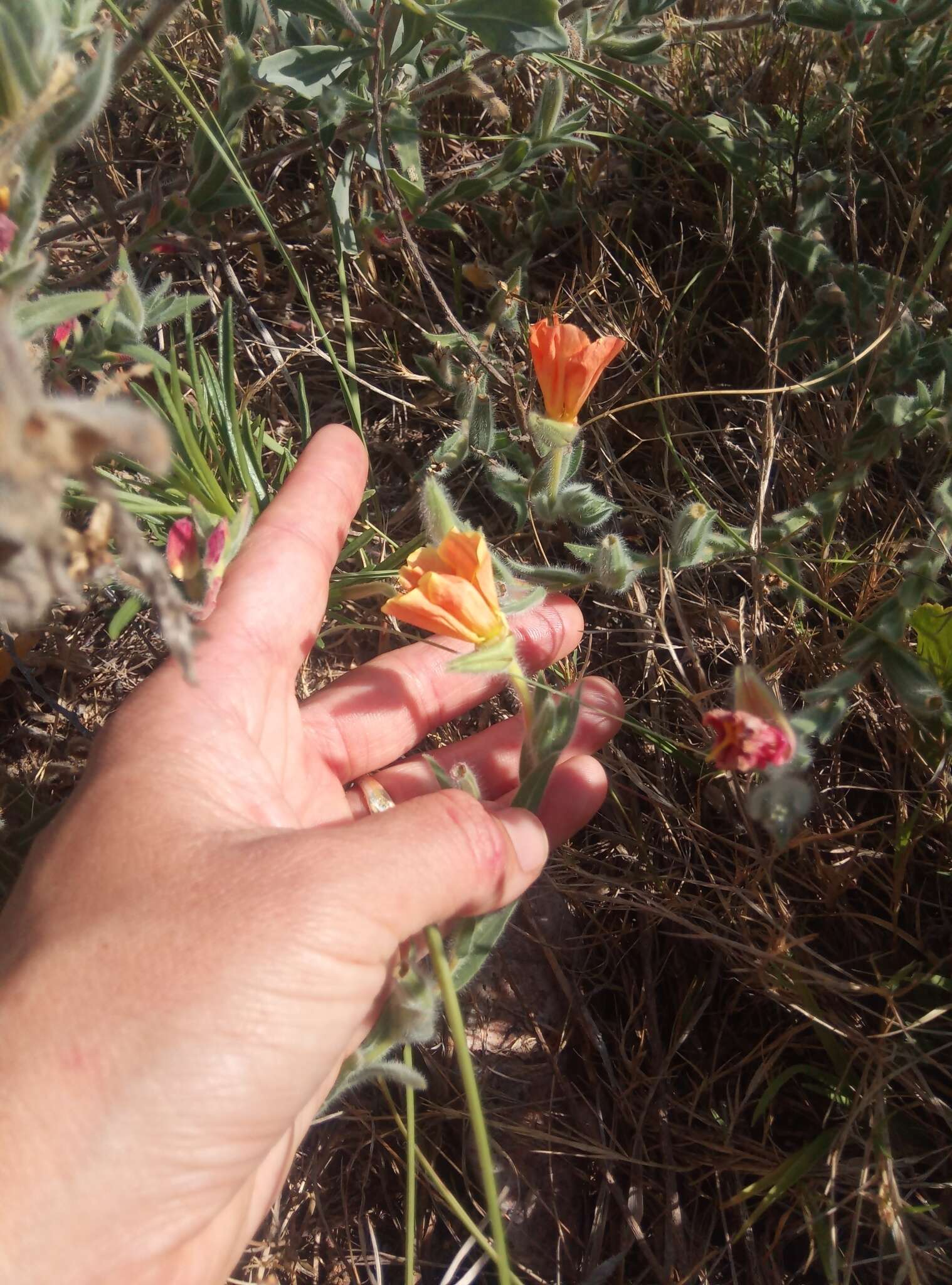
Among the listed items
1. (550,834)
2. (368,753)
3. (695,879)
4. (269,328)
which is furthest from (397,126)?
(695,879)

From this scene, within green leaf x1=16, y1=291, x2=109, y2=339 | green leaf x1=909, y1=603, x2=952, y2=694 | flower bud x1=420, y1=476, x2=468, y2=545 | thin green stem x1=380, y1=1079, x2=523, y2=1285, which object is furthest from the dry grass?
green leaf x1=16, y1=291, x2=109, y2=339

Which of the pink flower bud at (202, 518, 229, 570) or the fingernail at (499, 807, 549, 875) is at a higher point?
the pink flower bud at (202, 518, 229, 570)

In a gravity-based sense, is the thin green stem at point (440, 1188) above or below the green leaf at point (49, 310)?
below

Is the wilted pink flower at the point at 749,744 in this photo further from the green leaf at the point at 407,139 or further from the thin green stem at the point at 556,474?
the green leaf at the point at 407,139

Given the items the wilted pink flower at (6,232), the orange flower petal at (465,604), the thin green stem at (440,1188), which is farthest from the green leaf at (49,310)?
the thin green stem at (440,1188)

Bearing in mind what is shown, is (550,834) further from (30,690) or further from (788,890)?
(30,690)

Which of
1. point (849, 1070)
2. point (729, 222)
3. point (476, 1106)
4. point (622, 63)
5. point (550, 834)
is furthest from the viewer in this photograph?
point (622, 63)

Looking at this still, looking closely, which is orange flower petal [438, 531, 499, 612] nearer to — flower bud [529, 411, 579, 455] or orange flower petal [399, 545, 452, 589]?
orange flower petal [399, 545, 452, 589]
